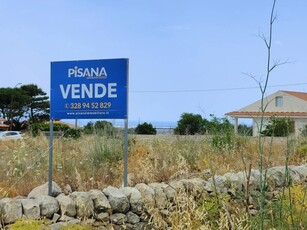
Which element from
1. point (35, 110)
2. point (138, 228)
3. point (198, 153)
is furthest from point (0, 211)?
point (35, 110)

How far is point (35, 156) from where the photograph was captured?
9.05m

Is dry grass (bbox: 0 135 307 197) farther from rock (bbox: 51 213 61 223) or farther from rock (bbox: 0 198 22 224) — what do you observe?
rock (bbox: 51 213 61 223)

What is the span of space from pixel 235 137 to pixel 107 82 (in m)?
5.31

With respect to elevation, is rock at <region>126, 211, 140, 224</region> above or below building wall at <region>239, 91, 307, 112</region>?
below

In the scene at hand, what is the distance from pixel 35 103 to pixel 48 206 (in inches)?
2058

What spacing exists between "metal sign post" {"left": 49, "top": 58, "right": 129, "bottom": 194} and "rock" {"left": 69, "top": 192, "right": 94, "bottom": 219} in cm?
117

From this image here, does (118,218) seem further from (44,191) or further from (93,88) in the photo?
(93,88)

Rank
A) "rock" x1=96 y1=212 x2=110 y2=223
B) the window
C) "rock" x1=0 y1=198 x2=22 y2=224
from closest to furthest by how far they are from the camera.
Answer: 1. "rock" x1=0 y1=198 x2=22 y2=224
2. "rock" x1=96 y1=212 x2=110 y2=223
3. the window

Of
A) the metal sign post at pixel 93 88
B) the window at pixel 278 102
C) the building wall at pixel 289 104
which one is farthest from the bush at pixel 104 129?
the window at pixel 278 102

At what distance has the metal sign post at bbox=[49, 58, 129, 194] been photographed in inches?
268

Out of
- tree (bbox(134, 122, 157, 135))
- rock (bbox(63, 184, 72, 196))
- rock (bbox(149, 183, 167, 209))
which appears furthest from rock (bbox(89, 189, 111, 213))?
tree (bbox(134, 122, 157, 135))

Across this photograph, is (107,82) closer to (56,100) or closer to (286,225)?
(56,100)

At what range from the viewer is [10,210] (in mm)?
5078

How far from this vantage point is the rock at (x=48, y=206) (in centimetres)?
542
